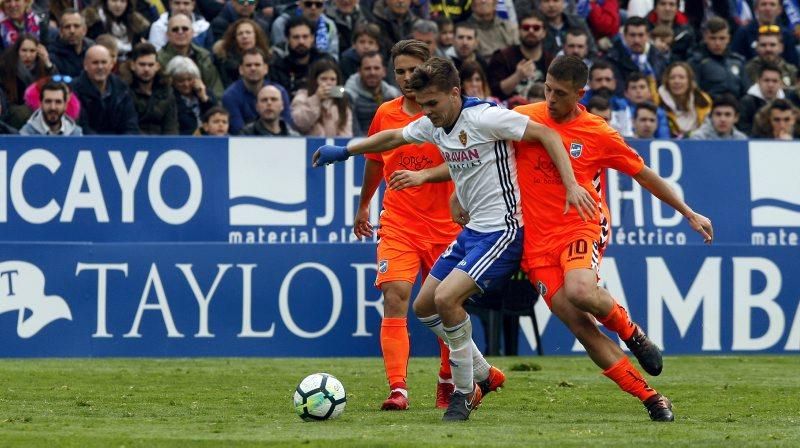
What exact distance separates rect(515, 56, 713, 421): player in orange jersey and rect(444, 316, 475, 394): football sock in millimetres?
534

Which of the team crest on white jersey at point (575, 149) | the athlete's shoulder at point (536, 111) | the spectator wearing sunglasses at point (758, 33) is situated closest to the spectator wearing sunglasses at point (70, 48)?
the athlete's shoulder at point (536, 111)

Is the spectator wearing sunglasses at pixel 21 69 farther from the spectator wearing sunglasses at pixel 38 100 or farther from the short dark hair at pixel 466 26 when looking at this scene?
the short dark hair at pixel 466 26

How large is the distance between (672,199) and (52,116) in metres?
8.32

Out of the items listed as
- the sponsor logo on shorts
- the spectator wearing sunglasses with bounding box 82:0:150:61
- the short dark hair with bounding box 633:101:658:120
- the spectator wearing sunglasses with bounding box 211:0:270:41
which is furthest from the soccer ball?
the spectator wearing sunglasses with bounding box 211:0:270:41

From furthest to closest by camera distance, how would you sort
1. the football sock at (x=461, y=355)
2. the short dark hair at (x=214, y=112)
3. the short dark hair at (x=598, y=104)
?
1. the short dark hair at (x=598, y=104)
2. the short dark hair at (x=214, y=112)
3. the football sock at (x=461, y=355)

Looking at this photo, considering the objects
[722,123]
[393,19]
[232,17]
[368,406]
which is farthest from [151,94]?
[368,406]

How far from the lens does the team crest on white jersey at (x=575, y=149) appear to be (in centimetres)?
953

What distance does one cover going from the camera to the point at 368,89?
17719mm

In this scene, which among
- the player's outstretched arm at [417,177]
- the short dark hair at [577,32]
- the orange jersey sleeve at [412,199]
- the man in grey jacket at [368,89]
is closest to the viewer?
the player's outstretched arm at [417,177]

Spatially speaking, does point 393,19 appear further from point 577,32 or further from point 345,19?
point 577,32

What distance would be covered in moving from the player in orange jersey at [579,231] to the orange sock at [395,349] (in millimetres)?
1272

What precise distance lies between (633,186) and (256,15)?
5585mm

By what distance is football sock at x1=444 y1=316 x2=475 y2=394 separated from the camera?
9445 millimetres

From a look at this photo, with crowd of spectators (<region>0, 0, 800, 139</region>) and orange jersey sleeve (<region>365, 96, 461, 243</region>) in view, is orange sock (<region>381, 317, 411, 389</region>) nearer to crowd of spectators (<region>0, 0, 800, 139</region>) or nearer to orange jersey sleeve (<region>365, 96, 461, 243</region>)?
orange jersey sleeve (<region>365, 96, 461, 243</region>)
